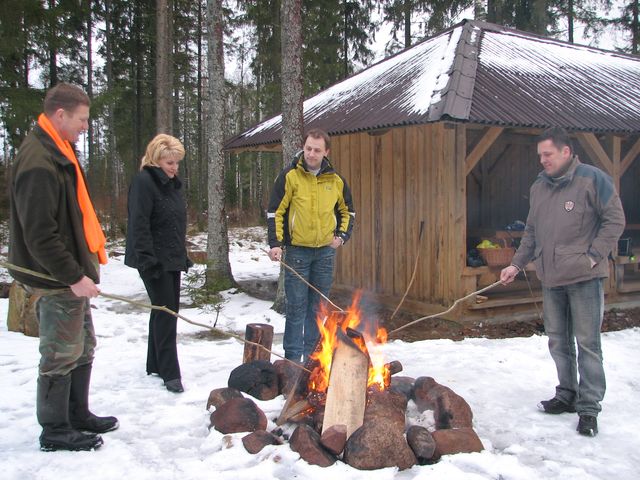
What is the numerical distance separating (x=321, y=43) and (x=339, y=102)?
1143 centimetres

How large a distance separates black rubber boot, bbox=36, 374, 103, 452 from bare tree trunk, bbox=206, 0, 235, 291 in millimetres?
5767

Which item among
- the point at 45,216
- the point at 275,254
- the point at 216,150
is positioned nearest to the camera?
the point at 45,216

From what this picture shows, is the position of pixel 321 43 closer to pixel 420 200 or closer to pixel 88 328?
pixel 420 200

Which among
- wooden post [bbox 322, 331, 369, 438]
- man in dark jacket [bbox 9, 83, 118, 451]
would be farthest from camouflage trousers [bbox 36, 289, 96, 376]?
wooden post [bbox 322, 331, 369, 438]

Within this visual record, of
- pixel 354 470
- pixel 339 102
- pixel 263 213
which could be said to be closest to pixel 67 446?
pixel 354 470

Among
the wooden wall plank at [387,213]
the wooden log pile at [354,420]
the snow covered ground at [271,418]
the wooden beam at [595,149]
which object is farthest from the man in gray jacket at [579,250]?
the wooden beam at [595,149]

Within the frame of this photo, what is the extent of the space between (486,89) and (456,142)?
795 millimetres

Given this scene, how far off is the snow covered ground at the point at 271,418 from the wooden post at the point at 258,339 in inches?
11.9

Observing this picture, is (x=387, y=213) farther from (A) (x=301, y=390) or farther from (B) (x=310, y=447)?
(B) (x=310, y=447)

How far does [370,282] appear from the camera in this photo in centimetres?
880

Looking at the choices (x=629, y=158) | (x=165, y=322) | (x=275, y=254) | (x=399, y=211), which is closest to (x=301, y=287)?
(x=275, y=254)

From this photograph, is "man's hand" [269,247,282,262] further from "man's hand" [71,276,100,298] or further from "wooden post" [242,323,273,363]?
"man's hand" [71,276,100,298]

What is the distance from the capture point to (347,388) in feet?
10.9

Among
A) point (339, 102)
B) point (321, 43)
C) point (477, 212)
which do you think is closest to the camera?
point (339, 102)
